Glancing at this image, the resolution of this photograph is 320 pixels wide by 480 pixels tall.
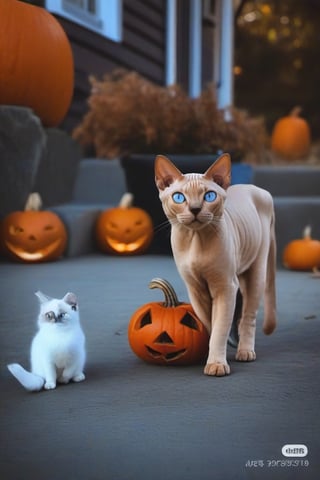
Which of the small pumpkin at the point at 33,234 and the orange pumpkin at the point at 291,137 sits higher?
the orange pumpkin at the point at 291,137

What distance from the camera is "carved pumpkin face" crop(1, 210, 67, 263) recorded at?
296 cm

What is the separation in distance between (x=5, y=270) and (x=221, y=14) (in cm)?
431

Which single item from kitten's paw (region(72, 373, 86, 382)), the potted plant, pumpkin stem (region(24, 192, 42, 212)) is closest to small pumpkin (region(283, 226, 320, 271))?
the potted plant

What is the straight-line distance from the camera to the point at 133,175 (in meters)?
3.52

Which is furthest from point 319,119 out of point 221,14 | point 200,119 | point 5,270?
point 5,270

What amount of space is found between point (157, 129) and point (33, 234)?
0.80 meters

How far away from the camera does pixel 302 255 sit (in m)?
3.17

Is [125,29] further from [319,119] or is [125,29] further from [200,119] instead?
[319,119]

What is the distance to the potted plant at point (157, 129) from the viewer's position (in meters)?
3.48

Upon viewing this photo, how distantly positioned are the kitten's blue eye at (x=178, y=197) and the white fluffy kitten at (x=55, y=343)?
10.7 inches

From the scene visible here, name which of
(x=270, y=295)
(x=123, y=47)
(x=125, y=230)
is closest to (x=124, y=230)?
(x=125, y=230)

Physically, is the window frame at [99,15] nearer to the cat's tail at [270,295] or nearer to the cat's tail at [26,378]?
the cat's tail at [270,295]

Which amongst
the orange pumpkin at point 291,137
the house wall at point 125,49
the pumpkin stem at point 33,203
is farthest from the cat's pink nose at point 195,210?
the orange pumpkin at point 291,137

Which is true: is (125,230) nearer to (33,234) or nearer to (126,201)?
(126,201)
